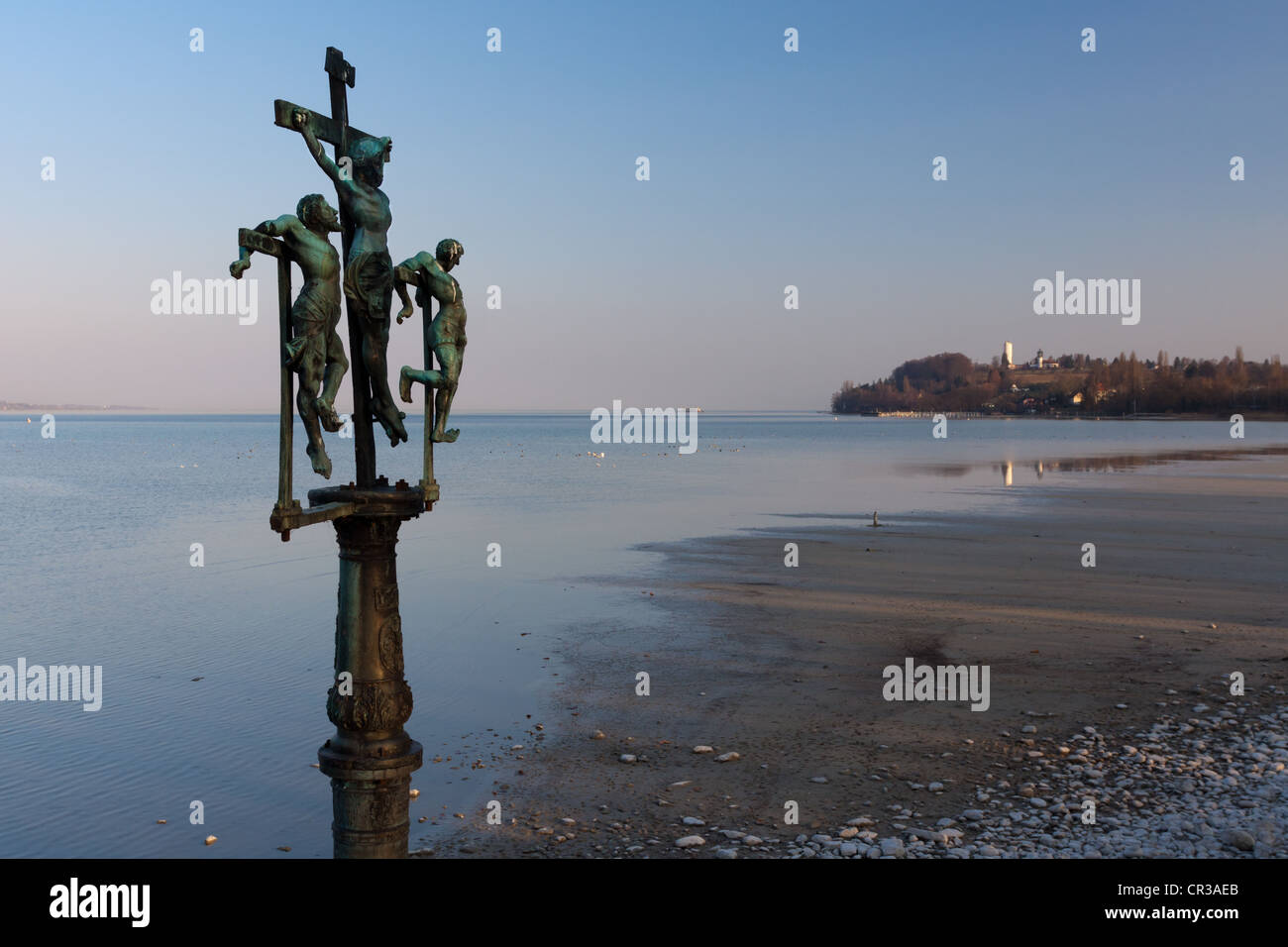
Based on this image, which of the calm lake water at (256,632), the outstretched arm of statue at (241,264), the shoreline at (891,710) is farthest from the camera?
the calm lake water at (256,632)

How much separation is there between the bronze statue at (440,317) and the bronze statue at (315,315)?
50cm

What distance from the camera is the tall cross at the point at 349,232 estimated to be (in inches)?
235

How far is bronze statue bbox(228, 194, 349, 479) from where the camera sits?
18.3 feet

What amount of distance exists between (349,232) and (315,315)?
804 millimetres

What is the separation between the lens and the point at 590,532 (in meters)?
41.1

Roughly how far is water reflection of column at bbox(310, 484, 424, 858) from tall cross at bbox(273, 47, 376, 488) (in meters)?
0.35

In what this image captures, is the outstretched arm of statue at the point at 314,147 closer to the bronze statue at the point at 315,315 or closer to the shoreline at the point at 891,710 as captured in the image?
the bronze statue at the point at 315,315

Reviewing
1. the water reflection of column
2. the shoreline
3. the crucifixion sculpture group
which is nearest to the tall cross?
the crucifixion sculpture group

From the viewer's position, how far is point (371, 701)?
19.2ft

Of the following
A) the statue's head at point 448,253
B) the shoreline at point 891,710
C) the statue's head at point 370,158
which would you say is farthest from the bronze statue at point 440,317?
the shoreline at point 891,710

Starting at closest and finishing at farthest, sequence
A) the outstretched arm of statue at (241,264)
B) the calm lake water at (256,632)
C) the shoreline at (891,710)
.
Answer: the outstretched arm of statue at (241,264) → the shoreline at (891,710) → the calm lake water at (256,632)

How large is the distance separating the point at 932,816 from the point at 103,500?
5970 cm

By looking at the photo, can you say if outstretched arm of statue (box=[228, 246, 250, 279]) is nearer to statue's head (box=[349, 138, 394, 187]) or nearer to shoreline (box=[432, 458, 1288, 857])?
statue's head (box=[349, 138, 394, 187])
